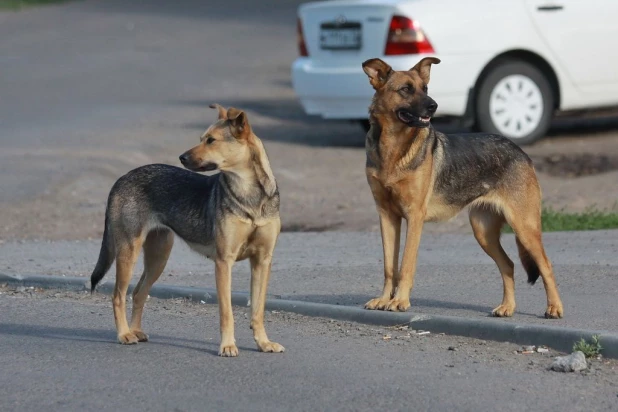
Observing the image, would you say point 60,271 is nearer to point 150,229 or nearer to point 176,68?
point 150,229

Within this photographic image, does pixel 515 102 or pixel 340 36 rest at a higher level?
pixel 340 36

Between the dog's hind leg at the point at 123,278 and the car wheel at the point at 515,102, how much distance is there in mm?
8301

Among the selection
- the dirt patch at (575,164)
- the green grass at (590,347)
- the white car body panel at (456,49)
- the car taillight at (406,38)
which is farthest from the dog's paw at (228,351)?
the car taillight at (406,38)

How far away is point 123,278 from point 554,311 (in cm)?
254

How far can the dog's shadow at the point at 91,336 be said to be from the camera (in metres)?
7.43

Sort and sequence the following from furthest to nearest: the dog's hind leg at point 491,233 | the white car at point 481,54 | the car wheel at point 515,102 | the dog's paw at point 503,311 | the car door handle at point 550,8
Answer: the car wheel at point 515,102 → the car door handle at point 550,8 → the white car at point 481,54 → the dog's hind leg at point 491,233 → the dog's paw at point 503,311

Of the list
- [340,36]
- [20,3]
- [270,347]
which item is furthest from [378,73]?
[20,3]

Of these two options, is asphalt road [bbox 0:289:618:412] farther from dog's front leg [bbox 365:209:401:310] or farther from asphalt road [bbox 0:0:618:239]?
asphalt road [bbox 0:0:618:239]

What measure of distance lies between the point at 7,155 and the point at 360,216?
4611mm

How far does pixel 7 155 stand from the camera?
14.8 metres

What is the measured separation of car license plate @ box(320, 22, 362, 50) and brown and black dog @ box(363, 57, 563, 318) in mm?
7075

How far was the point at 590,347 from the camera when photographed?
689 centimetres

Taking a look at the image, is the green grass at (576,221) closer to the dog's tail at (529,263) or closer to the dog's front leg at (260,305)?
the dog's tail at (529,263)

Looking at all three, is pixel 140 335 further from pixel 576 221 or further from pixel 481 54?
pixel 481 54
